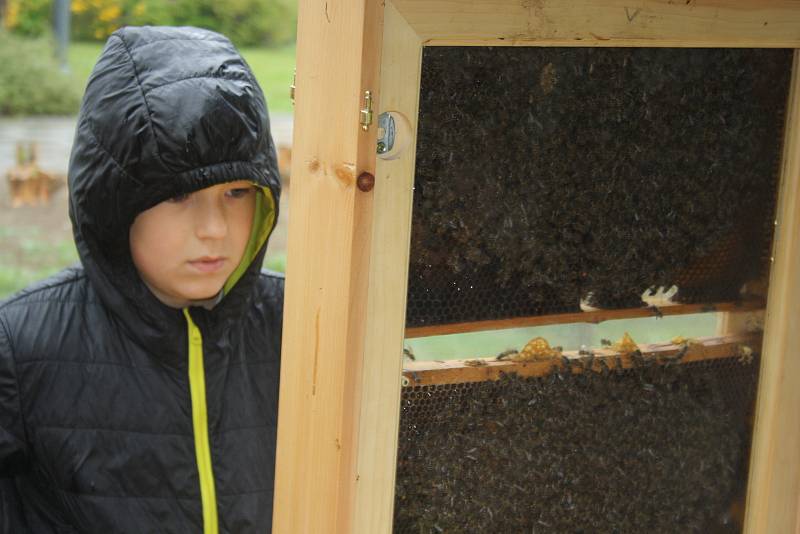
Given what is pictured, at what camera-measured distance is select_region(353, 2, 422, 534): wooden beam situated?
3.91 feet

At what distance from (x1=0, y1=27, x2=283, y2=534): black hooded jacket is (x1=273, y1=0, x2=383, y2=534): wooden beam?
775 mm

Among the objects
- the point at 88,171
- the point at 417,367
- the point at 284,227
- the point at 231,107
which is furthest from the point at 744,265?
the point at 284,227

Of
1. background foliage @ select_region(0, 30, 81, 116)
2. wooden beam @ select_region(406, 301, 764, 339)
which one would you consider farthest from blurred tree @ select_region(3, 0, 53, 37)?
wooden beam @ select_region(406, 301, 764, 339)

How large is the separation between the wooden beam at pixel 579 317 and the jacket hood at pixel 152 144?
74 centimetres

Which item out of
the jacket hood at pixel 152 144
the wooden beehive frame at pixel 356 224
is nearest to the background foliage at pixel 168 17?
the jacket hood at pixel 152 144

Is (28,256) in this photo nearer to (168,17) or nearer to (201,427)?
(168,17)

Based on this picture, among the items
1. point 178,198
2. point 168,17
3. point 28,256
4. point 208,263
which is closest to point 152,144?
point 178,198

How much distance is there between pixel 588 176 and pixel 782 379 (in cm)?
49

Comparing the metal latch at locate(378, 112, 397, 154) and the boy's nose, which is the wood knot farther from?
the boy's nose

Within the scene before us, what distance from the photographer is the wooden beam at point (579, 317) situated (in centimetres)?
134

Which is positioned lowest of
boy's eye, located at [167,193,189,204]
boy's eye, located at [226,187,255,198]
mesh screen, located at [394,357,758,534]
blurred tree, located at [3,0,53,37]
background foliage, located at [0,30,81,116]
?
mesh screen, located at [394,357,758,534]

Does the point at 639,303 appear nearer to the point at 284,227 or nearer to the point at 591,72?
the point at 591,72

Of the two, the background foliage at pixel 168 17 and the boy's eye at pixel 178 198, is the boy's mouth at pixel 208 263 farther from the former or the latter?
the background foliage at pixel 168 17

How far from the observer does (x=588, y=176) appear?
1397 mm
